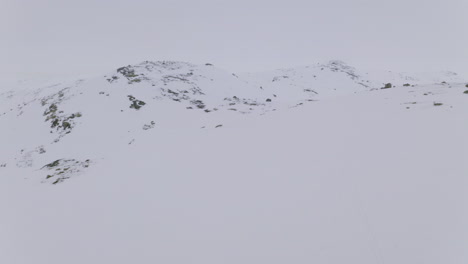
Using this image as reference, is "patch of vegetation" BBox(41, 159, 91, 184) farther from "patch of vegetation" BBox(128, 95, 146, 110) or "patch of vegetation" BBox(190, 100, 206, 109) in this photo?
"patch of vegetation" BBox(190, 100, 206, 109)

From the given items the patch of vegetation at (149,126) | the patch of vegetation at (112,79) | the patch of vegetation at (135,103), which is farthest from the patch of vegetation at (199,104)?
the patch of vegetation at (112,79)

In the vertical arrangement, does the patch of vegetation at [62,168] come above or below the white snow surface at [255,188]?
below

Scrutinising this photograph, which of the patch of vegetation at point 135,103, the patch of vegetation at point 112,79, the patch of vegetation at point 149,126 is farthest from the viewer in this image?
the patch of vegetation at point 112,79

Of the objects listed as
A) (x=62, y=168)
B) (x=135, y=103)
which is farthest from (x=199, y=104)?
(x=62, y=168)

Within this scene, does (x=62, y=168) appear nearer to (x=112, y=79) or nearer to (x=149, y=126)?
(x=149, y=126)

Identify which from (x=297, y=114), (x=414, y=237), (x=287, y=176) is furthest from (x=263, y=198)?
(x=297, y=114)

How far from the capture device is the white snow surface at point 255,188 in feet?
18.3

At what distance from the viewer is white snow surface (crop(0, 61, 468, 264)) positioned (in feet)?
18.3

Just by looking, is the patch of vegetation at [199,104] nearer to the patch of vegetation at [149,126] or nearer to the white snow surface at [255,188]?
the white snow surface at [255,188]

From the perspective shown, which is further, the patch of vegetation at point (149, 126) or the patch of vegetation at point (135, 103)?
the patch of vegetation at point (135, 103)

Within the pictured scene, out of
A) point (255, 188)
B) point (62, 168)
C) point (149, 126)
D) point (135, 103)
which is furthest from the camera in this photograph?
point (135, 103)

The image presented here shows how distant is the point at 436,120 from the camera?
33.4ft

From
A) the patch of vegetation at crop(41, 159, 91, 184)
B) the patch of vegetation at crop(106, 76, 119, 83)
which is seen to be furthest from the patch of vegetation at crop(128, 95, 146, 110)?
the patch of vegetation at crop(41, 159, 91, 184)

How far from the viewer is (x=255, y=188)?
8.24 m
